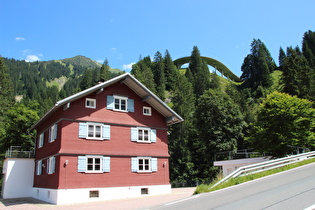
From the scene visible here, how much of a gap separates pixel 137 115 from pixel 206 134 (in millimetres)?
23184

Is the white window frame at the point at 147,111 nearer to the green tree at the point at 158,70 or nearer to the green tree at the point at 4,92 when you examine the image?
the green tree at the point at 4,92

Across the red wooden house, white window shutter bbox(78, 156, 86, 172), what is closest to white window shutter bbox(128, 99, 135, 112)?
the red wooden house

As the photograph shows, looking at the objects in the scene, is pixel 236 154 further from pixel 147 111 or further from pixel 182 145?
pixel 147 111

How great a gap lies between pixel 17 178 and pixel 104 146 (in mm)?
11258

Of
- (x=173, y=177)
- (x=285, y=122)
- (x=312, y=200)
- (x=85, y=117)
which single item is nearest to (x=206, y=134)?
(x=173, y=177)

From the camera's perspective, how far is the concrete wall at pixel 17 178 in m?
27.0

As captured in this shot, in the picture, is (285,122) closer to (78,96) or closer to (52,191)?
(78,96)

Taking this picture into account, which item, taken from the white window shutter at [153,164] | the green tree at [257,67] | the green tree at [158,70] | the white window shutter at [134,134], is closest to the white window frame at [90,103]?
the white window shutter at [134,134]

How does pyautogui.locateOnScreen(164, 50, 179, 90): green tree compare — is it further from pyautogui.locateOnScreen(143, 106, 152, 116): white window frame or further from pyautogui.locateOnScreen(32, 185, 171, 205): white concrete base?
pyautogui.locateOnScreen(32, 185, 171, 205): white concrete base

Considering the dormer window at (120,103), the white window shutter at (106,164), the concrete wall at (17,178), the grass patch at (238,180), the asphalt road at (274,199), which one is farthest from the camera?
the concrete wall at (17,178)

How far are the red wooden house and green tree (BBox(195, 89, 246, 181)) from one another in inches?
765

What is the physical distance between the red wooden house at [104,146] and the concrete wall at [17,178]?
1.22 metres

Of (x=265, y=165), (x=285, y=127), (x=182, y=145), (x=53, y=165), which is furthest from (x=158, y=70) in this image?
(x=265, y=165)

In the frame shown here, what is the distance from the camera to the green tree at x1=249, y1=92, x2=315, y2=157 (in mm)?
28125
